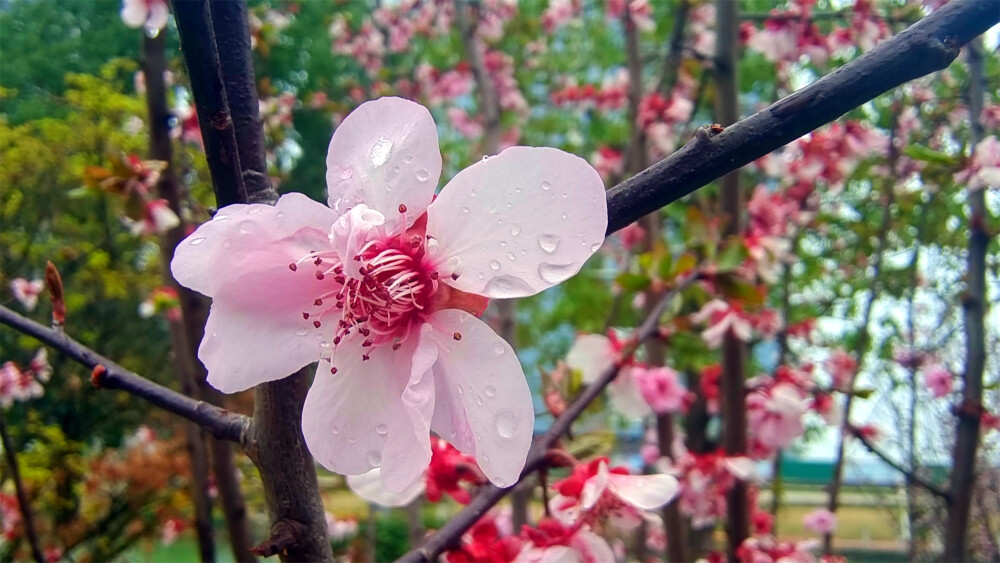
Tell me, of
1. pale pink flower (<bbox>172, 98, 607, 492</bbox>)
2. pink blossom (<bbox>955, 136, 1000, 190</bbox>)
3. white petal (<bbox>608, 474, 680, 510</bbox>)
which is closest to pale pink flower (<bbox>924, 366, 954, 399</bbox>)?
pink blossom (<bbox>955, 136, 1000, 190</bbox>)

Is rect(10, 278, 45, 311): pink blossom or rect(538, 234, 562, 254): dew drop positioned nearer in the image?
rect(538, 234, 562, 254): dew drop

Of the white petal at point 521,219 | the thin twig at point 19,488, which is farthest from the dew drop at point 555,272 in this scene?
the thin twig at point 19,488

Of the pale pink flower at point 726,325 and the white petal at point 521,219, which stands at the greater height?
the white petal at point 521,219

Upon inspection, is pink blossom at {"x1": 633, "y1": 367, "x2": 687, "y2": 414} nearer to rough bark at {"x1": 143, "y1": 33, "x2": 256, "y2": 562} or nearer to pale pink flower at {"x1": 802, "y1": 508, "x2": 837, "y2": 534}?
rough bark at {"x1": 143, "y1": 33, "x2": 256, "y2": 562}

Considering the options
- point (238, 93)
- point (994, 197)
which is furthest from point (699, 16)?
point (238, 93)

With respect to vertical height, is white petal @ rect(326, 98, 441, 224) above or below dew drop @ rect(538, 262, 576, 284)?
above

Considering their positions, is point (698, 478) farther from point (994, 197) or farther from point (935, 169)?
point (994, 197)

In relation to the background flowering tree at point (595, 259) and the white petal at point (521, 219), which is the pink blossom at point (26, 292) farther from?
the white petal at point (521, 219)
